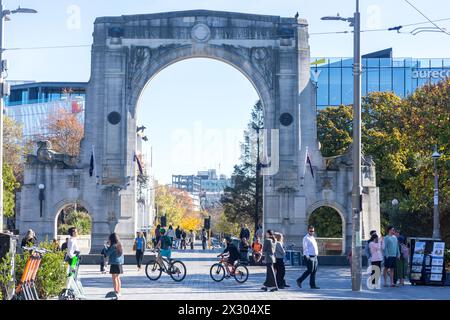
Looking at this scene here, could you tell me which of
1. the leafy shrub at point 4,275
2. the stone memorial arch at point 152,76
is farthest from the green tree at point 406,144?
the leafy shrub at point 4,275

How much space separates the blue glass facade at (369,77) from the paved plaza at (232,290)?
60.5 m

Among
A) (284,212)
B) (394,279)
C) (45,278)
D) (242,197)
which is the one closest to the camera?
(45,278)

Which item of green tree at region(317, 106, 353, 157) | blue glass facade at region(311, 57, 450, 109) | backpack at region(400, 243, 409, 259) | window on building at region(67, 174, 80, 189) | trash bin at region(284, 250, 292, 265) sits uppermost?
blue glass facade at region(311, 57, 450, 109)

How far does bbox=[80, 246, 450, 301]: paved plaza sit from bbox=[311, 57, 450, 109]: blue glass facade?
6048 centimetres

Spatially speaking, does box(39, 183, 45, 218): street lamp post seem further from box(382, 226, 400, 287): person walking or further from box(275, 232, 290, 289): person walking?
box(382, 226, 400, 287): person walking

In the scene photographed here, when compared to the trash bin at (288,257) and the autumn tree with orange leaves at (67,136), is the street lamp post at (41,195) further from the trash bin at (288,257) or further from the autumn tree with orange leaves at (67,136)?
the autumn tree with orange leaves at (67,136)

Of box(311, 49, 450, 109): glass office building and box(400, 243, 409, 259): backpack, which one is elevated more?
box(311, 49, 450, 109): glass office building

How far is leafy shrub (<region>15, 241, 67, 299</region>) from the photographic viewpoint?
21.7m

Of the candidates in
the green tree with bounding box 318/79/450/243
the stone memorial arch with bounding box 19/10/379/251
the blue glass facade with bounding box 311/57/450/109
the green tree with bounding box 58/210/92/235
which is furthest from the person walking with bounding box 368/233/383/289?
the blue glass facade with bounding box 311/57/450/109

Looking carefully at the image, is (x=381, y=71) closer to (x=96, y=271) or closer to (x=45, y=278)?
(x=96, y=271)

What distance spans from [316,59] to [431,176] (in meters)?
58.8

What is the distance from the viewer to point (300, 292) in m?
26.5

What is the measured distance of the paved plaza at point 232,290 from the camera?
24516 mm

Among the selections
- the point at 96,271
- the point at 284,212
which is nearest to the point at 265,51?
the point at 284,212
